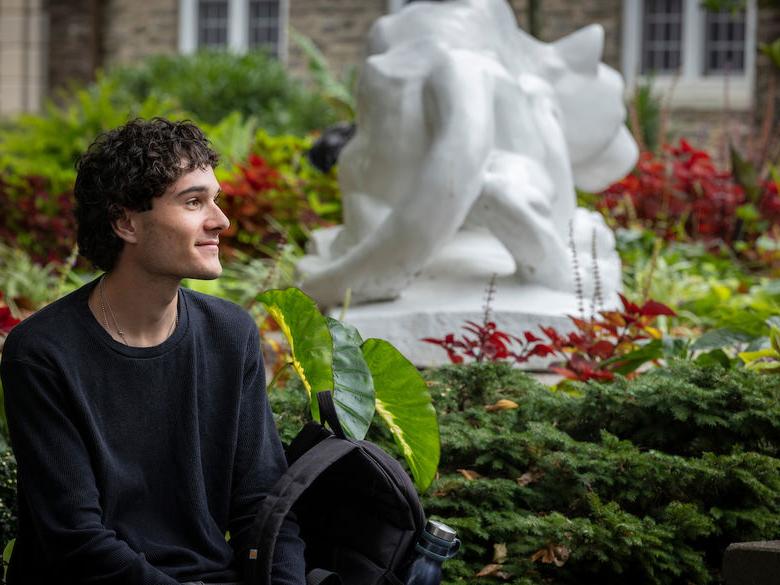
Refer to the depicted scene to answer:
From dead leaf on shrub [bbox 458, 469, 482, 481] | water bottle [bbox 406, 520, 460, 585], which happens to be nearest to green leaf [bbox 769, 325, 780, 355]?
dead leaf on shrub [bbox 458, 469, 482, 481]

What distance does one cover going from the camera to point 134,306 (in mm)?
2289

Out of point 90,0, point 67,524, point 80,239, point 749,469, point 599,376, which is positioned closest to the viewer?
point 67,524

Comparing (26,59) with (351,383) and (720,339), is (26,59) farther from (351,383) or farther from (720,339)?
(351,383)

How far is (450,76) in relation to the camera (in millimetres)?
4770

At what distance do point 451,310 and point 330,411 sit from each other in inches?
104

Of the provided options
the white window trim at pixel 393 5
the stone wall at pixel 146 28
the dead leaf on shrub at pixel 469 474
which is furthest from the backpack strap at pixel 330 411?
the stone wall at pixel 146 28

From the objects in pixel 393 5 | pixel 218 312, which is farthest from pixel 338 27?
pixel 218 312

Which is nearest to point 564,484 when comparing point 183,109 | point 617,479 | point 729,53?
point 617,479

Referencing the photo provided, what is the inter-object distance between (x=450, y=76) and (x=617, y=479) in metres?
2.19

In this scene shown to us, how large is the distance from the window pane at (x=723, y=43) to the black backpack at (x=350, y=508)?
14.8 meters

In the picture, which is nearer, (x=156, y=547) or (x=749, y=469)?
(x=156, y=547)

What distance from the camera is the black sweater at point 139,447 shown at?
212 cm

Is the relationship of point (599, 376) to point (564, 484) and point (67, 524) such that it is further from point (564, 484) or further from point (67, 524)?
point (67, 524)

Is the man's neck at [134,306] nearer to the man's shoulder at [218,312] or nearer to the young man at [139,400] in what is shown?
the young man at [139,400]
